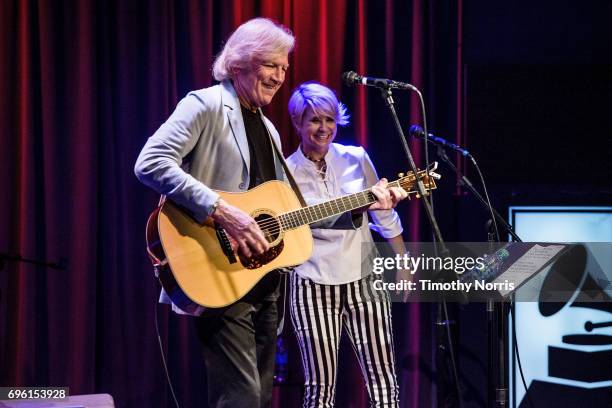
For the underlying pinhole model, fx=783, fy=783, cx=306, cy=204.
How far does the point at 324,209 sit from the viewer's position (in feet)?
11.0

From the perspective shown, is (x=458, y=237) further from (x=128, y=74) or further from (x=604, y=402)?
(x=128, y=74)

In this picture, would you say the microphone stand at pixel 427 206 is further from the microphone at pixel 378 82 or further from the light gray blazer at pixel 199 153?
the light gray blazer at pixel 199 153

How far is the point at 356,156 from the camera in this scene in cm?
407

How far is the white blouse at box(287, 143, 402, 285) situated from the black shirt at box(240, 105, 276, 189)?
1.92 ft

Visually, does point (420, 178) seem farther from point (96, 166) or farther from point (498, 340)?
point (96, 166)

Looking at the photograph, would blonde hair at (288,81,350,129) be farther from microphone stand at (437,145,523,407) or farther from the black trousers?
the black trousers

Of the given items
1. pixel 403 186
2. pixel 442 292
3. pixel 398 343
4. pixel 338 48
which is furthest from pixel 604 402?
pixel 338 48

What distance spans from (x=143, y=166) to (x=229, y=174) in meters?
0.34

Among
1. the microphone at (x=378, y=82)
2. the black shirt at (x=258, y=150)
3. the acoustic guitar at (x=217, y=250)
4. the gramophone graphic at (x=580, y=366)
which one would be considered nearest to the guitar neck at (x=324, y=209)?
the acoustic guitar at (x=217, y=250)

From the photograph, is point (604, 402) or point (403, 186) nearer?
point (403, 186)

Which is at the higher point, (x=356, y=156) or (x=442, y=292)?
(x=356, y=156)

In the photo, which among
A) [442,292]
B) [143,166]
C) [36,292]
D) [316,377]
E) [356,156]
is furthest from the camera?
[36,292]

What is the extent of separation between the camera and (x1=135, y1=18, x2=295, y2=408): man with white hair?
286cm

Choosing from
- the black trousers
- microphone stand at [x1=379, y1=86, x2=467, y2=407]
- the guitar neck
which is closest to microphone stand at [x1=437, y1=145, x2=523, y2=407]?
microphone stand at [x1=379, y1=86, x2=467, y2=407]
